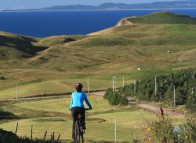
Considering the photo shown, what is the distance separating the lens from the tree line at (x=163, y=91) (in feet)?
123

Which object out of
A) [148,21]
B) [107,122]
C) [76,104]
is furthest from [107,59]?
[148,21]

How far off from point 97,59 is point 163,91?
4214 centimetres

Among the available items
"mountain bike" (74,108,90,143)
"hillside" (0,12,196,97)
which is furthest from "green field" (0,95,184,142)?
"hillside" (0,12,196,97)

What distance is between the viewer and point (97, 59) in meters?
81.8

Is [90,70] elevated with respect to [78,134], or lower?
elevated

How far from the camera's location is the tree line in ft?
123

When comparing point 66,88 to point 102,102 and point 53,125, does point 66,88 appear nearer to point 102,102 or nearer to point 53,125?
point 102,102

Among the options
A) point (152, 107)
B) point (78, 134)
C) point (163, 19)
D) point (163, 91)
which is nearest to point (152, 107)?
point (152, 107)

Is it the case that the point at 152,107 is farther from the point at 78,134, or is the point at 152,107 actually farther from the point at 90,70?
the point at 90,70

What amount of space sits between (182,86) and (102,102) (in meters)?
6.23

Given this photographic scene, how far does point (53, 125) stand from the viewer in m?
25.3

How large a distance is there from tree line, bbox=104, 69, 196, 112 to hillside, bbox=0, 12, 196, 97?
800cm

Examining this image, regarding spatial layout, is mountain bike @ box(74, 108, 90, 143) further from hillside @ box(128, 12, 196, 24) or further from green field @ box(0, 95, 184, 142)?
Answer: hillside @ box(128, 12, 196, 24)

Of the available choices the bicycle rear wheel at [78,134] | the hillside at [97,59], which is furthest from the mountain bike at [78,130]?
the hillside at [97,59]
